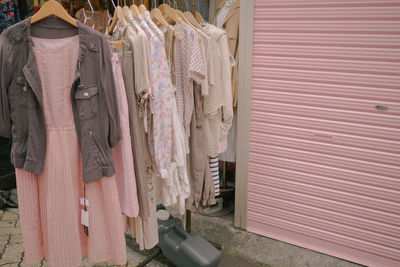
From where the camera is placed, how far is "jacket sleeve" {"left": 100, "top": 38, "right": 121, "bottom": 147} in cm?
141

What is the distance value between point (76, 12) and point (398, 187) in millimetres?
2545

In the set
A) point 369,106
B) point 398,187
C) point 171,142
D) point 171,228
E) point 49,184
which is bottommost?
point 171,228

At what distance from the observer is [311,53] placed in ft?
7.28

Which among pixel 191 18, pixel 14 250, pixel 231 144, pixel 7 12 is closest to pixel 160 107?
pixel 191 18

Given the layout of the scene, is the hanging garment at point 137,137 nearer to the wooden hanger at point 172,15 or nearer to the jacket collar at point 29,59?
the jacket collar at point 29,59

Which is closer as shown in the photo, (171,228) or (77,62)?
(77,62)

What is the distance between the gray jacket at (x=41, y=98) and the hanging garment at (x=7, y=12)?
171cm

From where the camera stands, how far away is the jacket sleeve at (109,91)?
4.63 ft

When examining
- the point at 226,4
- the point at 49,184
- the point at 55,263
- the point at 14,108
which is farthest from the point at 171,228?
the point at 226,4

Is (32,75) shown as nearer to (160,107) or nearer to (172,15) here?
(160,107)

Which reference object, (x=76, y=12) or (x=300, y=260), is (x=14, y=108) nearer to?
(x=76, y=12)

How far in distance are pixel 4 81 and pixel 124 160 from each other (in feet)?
1.96

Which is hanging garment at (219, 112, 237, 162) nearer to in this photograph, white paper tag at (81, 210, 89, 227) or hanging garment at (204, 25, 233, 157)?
hanging garment at (204, 25, 233, 157)

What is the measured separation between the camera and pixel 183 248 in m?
2.14
